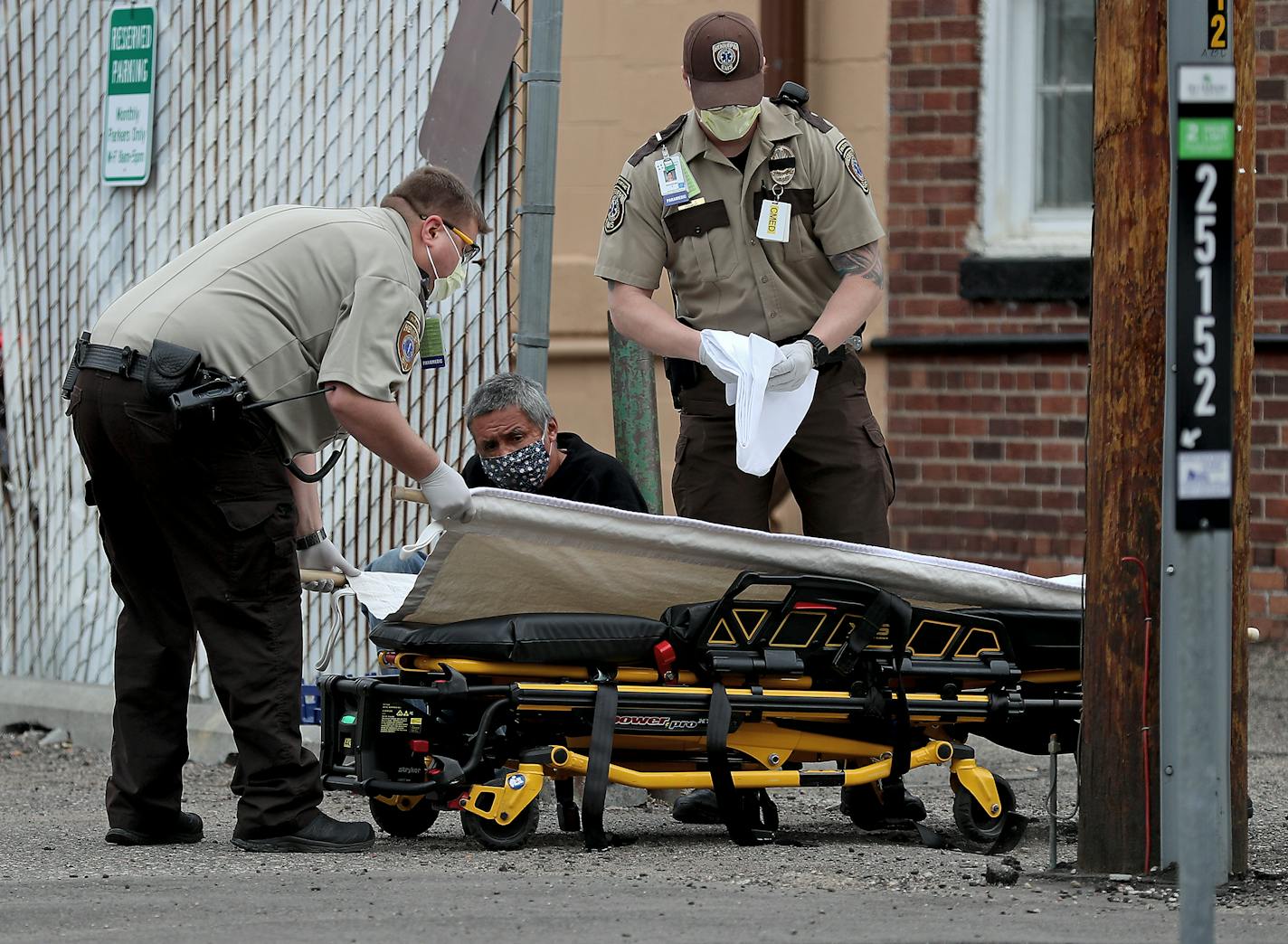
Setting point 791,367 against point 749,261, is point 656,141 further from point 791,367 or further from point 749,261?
point 791,367

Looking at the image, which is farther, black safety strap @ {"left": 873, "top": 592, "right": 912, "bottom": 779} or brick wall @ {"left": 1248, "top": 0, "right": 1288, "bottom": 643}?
brick wall @ {"left": 1248, "top": 0, "right": 1288, "bottom": 643}

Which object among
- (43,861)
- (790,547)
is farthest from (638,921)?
(43,861)

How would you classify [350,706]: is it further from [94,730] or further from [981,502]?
[981,502]

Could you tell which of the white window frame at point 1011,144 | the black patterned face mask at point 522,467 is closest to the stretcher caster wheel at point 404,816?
the black patterned face mask at point 522,467

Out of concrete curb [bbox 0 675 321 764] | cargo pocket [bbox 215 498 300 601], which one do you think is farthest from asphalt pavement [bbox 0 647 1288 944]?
concrete curb [bbox 0 675 321 764]

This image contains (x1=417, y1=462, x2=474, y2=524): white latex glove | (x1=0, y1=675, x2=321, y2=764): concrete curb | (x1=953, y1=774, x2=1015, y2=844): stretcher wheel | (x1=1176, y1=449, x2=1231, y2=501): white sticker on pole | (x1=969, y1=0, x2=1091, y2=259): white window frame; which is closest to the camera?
(x1=1176, y1=449, x2=1231, y2=501): white sticker on pole

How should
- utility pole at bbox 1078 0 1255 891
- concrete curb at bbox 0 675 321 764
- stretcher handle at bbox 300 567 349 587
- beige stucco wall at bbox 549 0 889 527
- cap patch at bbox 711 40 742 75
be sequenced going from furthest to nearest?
beige stucco wall at bbox 549 0 889 527, concrete curb at bbox 0 675 321 764, cap patch at bbox 711 40 742 75, stretcher handle at bbox 300 567 349 587, utility pole at bbox 1078 0 1255 891

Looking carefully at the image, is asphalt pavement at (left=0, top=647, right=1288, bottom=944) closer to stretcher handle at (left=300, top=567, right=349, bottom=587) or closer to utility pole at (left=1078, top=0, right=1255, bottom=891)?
utility pole at (left=1078, top=0, right=1255, bottom=891)

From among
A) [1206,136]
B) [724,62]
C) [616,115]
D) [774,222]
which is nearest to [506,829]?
[774,222]

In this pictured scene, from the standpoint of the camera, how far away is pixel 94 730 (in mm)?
7543

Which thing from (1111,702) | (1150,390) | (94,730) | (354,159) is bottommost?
(94,730)

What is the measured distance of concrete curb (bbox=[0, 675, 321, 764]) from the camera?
23.2ft

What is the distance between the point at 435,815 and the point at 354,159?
8.16 feet

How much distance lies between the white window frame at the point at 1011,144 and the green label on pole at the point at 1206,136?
555 cm
